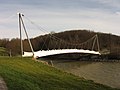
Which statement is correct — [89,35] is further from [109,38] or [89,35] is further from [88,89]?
[88,89]

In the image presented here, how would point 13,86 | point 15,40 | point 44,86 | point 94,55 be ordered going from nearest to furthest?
point 13,86
point 44,86
point 15,40
point 94,55

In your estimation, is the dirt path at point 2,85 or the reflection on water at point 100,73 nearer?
the dirt path at point 2,85

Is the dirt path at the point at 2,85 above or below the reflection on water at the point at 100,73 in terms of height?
above

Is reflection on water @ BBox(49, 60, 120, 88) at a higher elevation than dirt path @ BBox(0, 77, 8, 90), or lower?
lower

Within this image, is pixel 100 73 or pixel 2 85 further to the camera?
pixel 100 73

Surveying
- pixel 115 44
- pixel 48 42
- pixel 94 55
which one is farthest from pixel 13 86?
pixel 115 44

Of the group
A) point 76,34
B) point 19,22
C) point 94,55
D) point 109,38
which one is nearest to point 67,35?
point 76,34

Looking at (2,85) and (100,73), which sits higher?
(2,85)

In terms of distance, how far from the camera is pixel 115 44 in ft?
466

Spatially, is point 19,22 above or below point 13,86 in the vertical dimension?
above

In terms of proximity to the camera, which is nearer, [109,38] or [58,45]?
[58,45]

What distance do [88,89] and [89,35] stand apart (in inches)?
5150

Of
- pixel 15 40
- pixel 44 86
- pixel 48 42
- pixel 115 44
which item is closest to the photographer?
pixel 44 86

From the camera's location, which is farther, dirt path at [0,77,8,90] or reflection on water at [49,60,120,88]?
reflection on water at [49,60,120,88]
